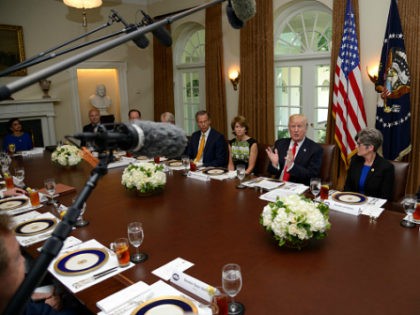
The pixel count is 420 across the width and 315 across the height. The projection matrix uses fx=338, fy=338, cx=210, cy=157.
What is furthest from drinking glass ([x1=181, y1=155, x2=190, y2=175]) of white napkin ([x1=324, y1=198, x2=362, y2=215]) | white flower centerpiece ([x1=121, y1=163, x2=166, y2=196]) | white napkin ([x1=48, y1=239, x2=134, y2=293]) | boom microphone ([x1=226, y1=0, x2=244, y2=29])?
boom microphone ([x1=226, y1=0, x2=244, y2=29])

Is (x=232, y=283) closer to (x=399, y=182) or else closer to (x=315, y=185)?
(x=315, y=185)

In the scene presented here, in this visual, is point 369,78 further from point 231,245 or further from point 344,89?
point 231,245

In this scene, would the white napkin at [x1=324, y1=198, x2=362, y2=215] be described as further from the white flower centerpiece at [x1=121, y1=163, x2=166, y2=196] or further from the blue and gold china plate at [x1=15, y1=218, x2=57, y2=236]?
the blue and gold china plate at [x1=15, y1=218, x2=57, y2=236]

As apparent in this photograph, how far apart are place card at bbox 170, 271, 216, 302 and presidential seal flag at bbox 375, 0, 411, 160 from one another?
3699 millimetres

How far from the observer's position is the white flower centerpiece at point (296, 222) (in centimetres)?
160

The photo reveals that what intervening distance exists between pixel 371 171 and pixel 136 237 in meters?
2.00

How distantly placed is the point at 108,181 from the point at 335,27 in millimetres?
3643

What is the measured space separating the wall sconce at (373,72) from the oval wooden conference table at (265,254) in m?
2.84

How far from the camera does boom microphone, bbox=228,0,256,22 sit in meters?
1.23

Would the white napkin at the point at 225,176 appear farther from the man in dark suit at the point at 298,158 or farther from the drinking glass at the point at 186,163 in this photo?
the man in dark suit at the point at 298,158

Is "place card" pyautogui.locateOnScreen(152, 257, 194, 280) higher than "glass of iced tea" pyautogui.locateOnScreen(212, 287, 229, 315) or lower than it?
lower

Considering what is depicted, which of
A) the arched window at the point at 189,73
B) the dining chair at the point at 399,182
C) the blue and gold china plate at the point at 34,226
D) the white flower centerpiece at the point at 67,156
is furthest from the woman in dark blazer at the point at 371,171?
the arched window at the point at 189,73

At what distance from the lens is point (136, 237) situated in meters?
1.64

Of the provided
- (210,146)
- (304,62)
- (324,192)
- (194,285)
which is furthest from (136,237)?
(304,62)
